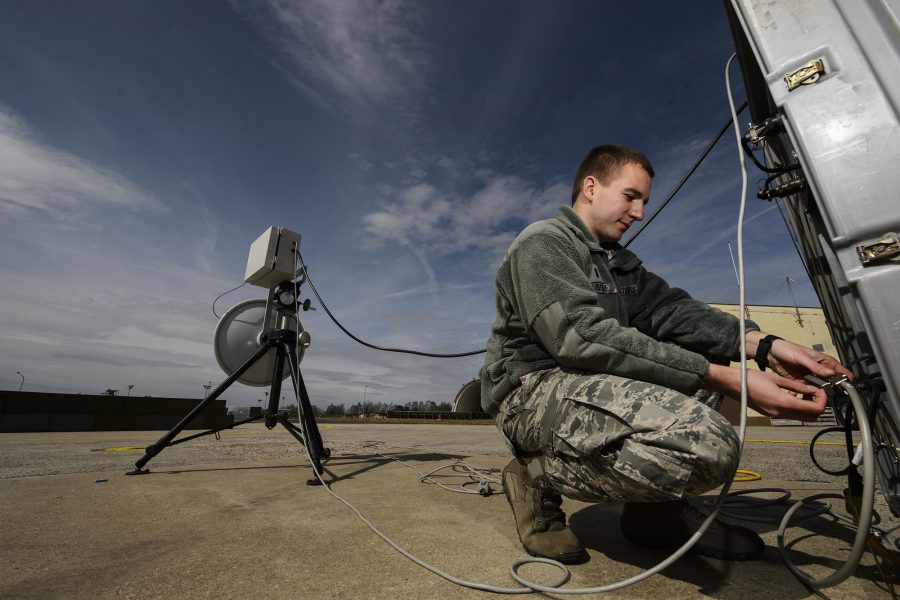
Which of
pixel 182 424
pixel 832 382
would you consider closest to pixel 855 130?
pixel 832 382

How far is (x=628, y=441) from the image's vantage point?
3.71 feet

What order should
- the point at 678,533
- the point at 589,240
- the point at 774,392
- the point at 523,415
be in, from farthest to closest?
the point at 589,240
the point at 523,415
the point at 678,533
the point at 774,392

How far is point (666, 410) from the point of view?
3.66ft

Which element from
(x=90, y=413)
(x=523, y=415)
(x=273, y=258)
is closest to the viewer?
(x=523, y=415)

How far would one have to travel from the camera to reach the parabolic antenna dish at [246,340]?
11.7 ft

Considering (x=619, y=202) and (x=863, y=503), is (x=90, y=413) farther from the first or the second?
(x=863, y=503)

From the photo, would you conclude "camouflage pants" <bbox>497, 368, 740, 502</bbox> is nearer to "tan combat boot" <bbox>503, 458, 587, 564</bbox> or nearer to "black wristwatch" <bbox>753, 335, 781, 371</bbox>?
"tan combat boot" <bbox>503, 458, 587, 564</bbox>

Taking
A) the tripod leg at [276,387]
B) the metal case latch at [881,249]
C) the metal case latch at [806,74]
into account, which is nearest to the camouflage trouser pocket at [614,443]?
the metal case latch at [881,249]

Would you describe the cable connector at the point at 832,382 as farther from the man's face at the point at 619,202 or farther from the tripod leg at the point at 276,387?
the tripod leg at the point at 276,387

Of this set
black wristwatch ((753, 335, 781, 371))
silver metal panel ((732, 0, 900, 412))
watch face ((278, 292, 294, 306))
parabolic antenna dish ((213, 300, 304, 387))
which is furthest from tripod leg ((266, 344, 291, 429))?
silver metal panel ((732, 0, 900, 412))

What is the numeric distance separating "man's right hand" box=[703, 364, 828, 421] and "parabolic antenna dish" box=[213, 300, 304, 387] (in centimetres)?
330

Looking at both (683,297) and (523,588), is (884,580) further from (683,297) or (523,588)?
(683,297)

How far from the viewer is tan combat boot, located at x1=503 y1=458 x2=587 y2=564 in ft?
4.29

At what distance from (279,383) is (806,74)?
11.7 ft
